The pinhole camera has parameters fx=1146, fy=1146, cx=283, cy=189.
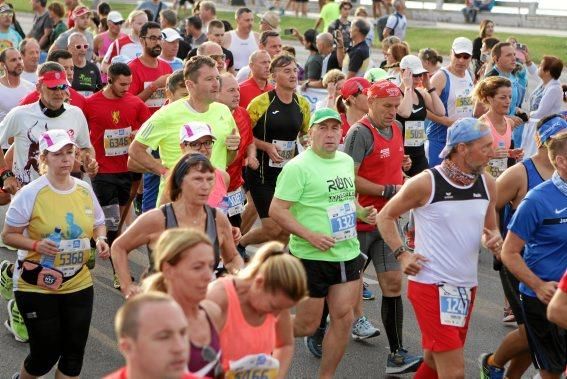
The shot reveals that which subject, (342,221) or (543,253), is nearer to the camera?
(543,253)

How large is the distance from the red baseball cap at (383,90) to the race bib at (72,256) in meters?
2.38

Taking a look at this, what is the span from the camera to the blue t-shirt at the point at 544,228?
6637 mm

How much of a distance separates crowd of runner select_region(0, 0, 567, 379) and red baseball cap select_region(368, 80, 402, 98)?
1 cm

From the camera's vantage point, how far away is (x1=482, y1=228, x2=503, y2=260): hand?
700 centimetres

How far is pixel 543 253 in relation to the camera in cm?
679

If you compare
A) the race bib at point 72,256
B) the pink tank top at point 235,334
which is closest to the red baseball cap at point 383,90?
the race bib at point 72,256

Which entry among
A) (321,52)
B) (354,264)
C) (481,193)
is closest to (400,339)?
(354,264)

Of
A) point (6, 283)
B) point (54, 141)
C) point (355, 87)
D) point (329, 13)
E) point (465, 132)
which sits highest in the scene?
point (465, 132)

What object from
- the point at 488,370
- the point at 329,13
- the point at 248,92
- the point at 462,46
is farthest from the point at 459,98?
the point at 329,13

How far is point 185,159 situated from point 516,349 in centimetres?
263

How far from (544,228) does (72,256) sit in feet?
9.24

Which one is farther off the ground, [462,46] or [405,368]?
[462,46]

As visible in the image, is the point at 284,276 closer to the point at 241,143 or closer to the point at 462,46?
the point at 241,143

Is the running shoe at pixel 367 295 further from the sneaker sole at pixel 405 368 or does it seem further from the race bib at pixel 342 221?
the race bib at pixel 342 221
